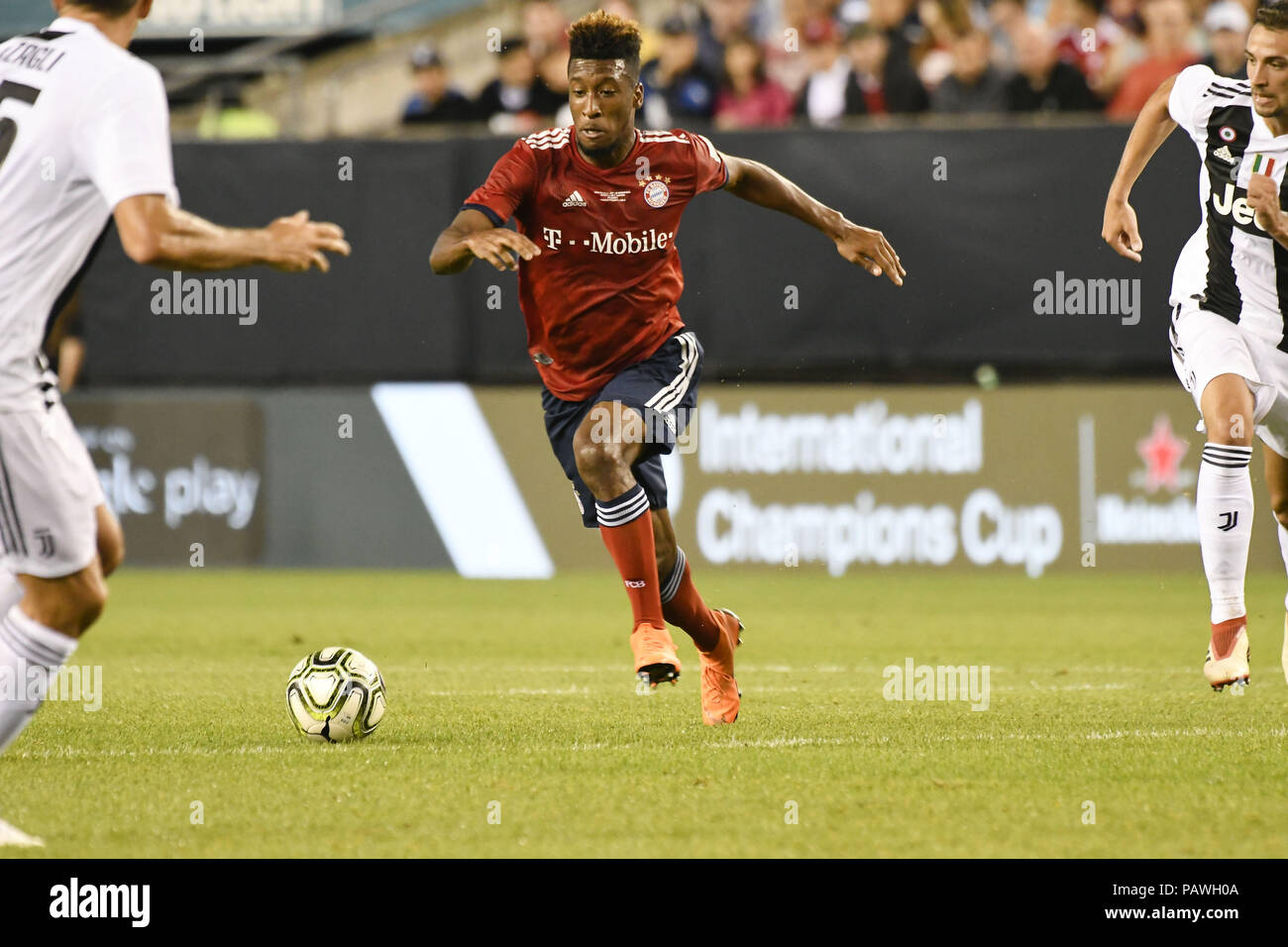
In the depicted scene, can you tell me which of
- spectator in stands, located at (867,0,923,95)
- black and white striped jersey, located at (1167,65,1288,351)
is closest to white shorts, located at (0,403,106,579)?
black and white striped jersey, located at (1167,65,1288,351)

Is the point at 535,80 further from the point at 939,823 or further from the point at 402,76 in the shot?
the point at 939,823

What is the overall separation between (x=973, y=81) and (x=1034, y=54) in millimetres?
585

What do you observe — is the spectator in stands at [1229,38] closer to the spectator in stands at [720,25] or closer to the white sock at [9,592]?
the spectator in stands at [720,25]

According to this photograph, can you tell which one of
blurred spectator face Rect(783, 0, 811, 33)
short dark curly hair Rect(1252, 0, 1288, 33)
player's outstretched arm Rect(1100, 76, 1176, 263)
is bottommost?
player's outstretched arm Rect(1100, 76, 1176, 263)

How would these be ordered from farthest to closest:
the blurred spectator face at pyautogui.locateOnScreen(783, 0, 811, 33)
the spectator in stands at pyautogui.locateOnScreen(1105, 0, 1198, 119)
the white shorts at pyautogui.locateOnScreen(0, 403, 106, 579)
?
the blurred spectator face at pyautogui.locateOnScreen(783, 0, 811, 33) → the spectator in stands at pyautogui.locateOnScreen(1105, 0, 1198, 119) → the white shorts at pyautogui.locateOnScreen(0, 403, 106, 579)

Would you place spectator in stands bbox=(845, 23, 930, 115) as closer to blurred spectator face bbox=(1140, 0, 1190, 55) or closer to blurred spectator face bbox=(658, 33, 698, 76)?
blurred spectator face bbox=(658, 33, 698, 76)

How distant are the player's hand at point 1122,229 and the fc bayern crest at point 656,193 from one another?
1.81m

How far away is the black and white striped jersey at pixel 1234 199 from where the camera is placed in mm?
6898

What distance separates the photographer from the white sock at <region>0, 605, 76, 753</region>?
4473 mm

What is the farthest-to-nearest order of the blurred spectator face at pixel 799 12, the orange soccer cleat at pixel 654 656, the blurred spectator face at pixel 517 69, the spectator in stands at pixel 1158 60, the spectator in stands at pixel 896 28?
the blurred spectator face at pixel 799 12 < the blurred spectator face at pixel 517 69 < the spectator in stands at pixel 896 28 < the spectator in stands at pixel 1158 60 < the orange soccer cleat at pixel 654 656

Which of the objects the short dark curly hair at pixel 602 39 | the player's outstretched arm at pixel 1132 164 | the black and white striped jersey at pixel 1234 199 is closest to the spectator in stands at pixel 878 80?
the player's outstretched arm at pixel 1132 164

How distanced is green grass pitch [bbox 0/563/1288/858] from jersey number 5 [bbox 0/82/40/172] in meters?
1.73

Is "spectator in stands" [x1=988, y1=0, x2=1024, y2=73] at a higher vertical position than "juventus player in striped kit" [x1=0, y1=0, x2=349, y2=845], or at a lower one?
higher
